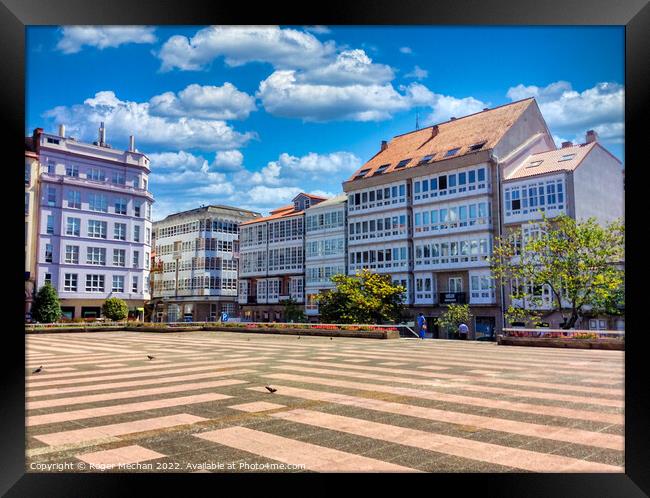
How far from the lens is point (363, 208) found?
50969 mm

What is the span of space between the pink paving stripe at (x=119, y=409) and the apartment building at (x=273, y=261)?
48.6 m

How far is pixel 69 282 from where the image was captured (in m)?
50.0

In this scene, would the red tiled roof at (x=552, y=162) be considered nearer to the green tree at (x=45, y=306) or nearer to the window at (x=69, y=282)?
the green tree at (x=45, y=306)

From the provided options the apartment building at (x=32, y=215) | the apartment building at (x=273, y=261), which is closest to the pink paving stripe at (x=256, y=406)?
the apartment building at (x=32, y=215)

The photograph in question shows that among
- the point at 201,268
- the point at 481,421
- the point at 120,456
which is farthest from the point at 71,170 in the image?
the point at 481,421

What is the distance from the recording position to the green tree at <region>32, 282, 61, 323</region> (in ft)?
140

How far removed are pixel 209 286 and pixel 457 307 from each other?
37.9 m

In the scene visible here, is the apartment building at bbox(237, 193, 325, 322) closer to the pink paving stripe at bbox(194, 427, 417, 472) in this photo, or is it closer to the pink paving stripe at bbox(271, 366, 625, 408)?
the pink paving stripe at bbox(271, 366, 625, 408)

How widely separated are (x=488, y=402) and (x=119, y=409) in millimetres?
5330

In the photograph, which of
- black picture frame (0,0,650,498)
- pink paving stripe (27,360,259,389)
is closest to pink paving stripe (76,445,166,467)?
black picture frame (0,0,650,498)

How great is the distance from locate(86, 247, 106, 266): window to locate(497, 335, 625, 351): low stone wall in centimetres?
3894

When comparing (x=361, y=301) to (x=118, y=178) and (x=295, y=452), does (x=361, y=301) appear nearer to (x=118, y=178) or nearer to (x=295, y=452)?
(x=118, y=178)

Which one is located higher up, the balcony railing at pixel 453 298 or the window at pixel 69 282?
the window at pixel 69 282

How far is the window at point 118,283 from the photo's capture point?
173 ft
